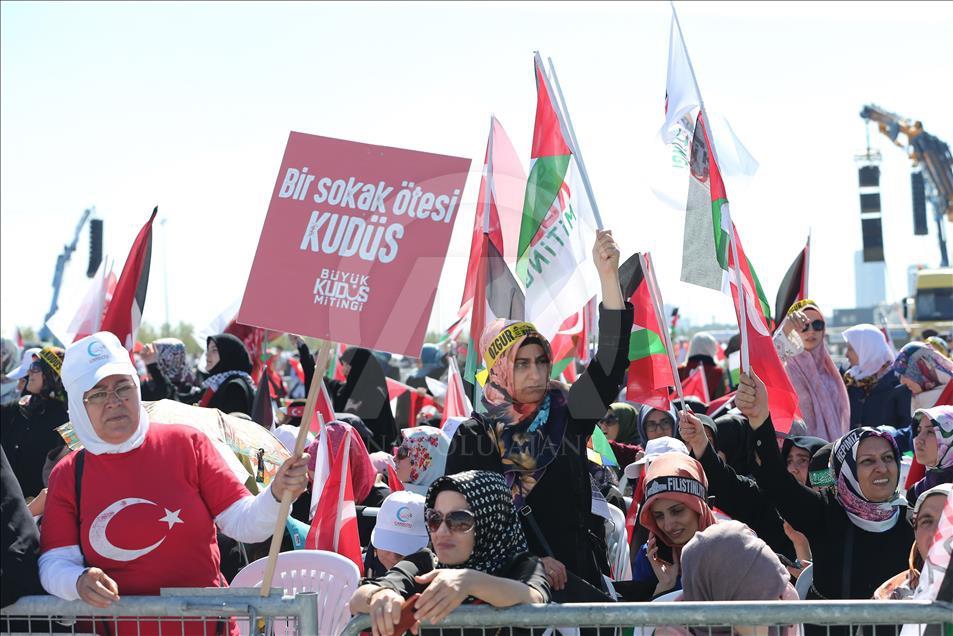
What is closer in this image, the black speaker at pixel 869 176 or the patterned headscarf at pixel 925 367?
the patterned headscarf at pixel 925 367

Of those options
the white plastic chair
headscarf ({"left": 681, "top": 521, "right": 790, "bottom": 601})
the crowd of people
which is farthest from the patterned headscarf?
the white plastic chair

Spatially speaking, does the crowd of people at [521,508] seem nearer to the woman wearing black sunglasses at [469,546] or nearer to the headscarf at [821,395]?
the woman wearing black sunglasses at [469,546]

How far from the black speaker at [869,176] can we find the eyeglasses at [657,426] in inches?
1237

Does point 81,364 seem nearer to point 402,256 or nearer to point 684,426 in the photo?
point 402,256

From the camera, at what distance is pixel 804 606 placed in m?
3.02

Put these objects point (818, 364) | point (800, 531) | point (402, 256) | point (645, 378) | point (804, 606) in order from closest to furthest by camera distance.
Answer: point (804, 606) < point (402, 256) < point (800, 531) < point (645, 378) < point (818, 364)

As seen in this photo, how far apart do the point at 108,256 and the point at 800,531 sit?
5.60 meters

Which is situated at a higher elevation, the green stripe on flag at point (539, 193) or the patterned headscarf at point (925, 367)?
the green stripe on flag at point (539, 193)

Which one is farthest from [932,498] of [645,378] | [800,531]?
[645,378]

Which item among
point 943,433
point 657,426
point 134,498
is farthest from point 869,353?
point 134,498

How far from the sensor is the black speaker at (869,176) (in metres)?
36.4

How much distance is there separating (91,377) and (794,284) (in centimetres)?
654

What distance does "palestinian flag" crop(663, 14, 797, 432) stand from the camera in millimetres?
5188

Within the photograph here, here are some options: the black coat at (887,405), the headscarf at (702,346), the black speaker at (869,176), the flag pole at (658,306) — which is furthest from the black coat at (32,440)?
the black speaker at (869,176)
